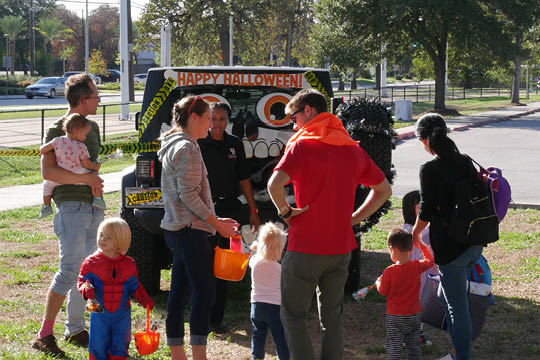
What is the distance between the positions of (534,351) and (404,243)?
1.41 metres

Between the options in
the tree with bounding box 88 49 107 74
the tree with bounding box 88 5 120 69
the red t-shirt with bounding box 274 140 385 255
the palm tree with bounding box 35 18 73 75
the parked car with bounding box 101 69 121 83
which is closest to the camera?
the red t-shirt with bounding box 274 140 385 255

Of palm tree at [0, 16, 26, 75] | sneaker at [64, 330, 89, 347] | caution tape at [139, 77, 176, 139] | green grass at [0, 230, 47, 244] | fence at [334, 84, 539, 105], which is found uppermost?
palm tree at [0, 16, 26, 75]

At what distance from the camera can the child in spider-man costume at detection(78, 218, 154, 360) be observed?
14.9 feet

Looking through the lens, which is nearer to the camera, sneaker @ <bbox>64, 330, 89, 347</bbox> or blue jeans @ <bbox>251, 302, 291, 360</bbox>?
Result: blue jeans @ <bbox>251, 302, 291, 360</bbox>

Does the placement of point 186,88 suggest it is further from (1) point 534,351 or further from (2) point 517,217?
(2) point 517,217

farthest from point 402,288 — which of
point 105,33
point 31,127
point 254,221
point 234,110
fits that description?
point 105,33

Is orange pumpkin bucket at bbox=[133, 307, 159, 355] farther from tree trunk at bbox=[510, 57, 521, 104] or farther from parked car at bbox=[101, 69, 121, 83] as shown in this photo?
parked car at bbox=[101, 69, 121, 83]

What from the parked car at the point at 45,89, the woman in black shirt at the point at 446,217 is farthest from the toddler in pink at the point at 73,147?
the parked car at the point at 45,89

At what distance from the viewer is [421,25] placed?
3428cm

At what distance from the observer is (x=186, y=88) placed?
6793 millimetres

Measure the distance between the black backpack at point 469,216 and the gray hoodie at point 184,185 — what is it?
58.1 inches

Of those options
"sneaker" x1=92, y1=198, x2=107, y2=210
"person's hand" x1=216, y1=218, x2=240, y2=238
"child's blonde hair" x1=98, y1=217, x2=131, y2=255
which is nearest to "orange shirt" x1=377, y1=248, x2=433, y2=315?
"person's hand" x1=216, y1=218, x2=240, y2=238

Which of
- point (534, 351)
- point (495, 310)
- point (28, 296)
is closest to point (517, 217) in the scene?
point (495, 310)

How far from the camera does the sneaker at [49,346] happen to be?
5.18m
